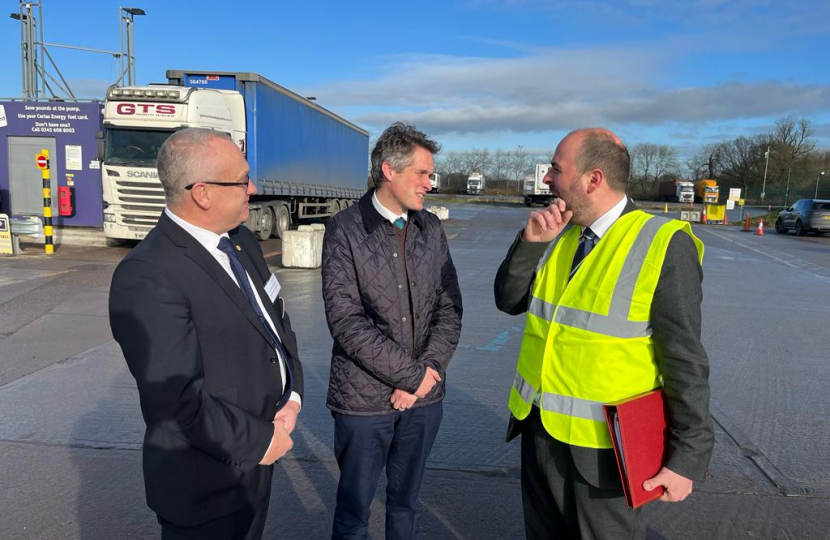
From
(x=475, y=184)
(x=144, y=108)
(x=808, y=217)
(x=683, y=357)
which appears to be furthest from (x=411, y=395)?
(x=475, y=184)

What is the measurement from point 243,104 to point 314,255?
488cm

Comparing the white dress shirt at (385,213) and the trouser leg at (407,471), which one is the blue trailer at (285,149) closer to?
the white dress shirt at (385,213)

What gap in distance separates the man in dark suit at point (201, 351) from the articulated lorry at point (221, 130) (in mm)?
10851

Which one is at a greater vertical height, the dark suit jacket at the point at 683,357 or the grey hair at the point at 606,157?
the grey hair at the point at 606,157

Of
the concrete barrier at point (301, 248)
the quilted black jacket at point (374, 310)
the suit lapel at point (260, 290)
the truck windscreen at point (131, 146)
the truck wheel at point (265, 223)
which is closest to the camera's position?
the suit lapel at point (260, 290)

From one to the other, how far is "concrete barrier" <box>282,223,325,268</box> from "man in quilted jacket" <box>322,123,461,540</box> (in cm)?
851

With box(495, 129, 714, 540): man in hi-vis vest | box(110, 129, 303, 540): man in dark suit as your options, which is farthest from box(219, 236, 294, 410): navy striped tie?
box(495, 129, 714, 540): man in hi-vis vest

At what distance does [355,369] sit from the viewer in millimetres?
2594

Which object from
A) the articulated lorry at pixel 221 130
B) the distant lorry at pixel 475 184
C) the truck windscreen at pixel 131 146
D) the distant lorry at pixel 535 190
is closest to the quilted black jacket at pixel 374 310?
the articulated lorry at pixel 221 130

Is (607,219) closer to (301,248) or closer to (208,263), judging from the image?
(208,263)

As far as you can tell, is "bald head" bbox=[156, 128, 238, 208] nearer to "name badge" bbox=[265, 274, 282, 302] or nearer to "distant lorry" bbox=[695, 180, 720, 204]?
"name badge" bbox=[265, 274, 282, 302]

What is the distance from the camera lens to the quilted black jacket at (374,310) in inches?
98.9

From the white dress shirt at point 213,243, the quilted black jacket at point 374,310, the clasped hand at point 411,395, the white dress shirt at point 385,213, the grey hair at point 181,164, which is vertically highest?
the grey hair at point 181,164

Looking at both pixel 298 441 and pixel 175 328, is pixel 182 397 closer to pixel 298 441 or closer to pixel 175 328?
pixel 175 328
